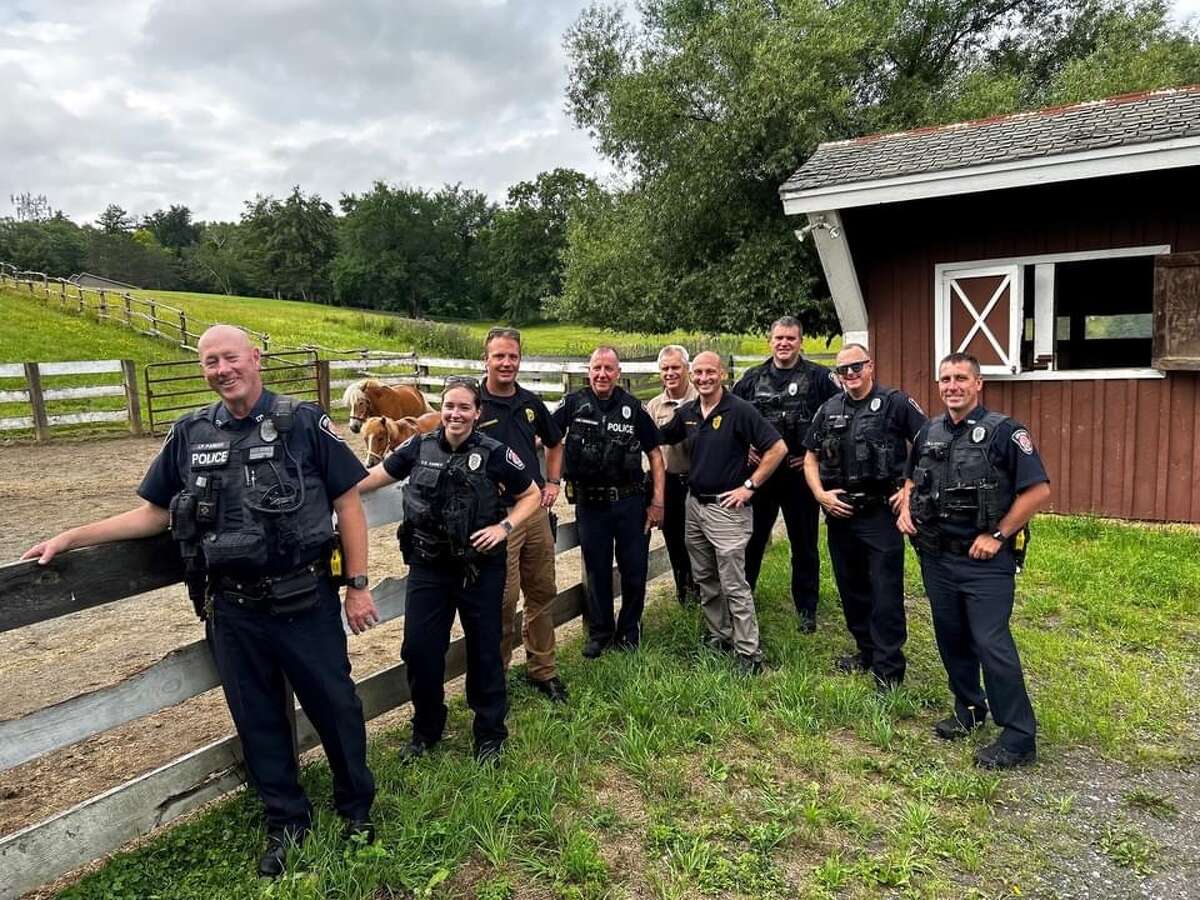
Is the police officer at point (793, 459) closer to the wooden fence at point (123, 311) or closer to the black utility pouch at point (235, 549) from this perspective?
the black utility pouch at point (235, 549)

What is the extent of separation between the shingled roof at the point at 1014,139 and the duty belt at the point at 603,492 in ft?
14.4

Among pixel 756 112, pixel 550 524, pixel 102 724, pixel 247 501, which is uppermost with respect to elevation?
pixel 756 112

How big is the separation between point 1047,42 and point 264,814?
1098 inches

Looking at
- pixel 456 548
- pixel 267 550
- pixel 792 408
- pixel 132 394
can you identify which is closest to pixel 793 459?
pixel 792 408

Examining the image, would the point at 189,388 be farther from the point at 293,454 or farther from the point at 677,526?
the point at 293,454

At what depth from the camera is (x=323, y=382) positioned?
623 inches

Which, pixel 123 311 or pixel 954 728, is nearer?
pixel 954 728

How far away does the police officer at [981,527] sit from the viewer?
126 inches

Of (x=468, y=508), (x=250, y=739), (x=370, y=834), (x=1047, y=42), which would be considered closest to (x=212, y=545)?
(x=250, y=739)

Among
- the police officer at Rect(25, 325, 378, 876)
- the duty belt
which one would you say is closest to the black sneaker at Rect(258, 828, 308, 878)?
the police officer at Rect(25, 325, 378, 876)

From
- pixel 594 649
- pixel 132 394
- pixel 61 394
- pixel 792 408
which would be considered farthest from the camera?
pixel 132 394

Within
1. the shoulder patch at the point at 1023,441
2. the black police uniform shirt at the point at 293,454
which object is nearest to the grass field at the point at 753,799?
the black police uniform shirt at the point at 293,454

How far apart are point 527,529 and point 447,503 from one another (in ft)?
2.68

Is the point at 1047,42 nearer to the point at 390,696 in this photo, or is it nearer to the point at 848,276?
the point at 848,276
